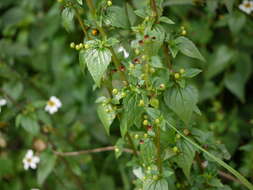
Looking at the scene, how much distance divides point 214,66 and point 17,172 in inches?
62.4

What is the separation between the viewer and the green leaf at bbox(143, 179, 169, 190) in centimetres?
150

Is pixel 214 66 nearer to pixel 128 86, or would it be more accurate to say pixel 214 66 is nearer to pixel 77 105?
pixel 77 105

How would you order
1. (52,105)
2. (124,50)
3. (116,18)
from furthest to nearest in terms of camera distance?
1. (52,105)
2. (124,50)
3. (116,18)

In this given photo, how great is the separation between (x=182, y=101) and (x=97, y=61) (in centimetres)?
38

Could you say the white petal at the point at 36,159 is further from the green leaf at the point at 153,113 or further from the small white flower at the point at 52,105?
the green leaf at the point at 153,113

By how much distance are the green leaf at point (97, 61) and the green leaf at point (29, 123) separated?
103 centimetres

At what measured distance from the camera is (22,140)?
3.25 meters

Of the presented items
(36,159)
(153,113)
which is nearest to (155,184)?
(153,113)

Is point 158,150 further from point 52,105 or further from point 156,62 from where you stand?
point 52,105

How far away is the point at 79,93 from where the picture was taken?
9.54ft

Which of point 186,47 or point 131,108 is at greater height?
point 186,47

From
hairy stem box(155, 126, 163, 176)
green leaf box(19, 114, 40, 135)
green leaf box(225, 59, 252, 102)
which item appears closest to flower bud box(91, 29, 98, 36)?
hairy stem box(155, 126, 163, 176)

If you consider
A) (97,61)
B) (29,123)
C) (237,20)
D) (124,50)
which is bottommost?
(29,123)

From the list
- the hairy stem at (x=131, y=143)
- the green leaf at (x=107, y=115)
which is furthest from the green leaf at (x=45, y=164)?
the green leaf at (x=107, y=115)
